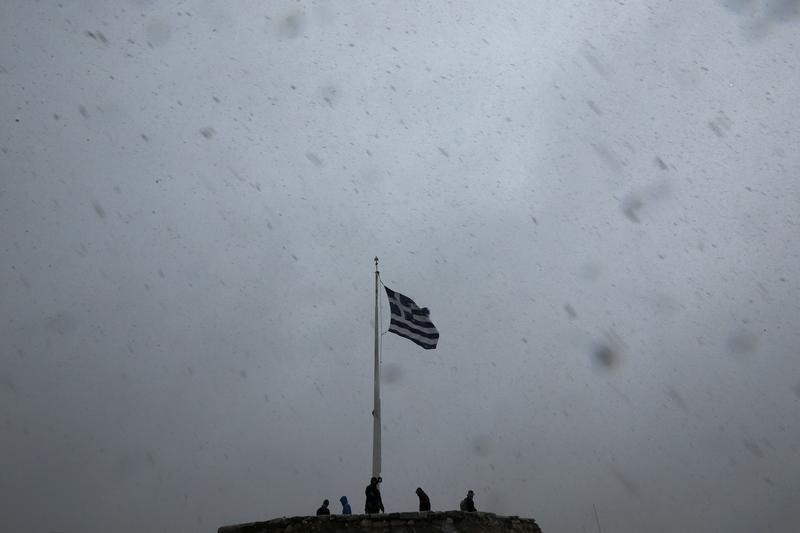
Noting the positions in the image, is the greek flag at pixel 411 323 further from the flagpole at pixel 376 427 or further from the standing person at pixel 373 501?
the standing person at pixel 373 501

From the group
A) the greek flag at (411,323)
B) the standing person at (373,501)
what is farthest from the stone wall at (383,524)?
the greek flag at (411,323)

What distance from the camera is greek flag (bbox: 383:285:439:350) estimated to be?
15.1 meters

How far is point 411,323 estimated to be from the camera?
50.2ft

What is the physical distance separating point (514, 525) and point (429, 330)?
195 inches

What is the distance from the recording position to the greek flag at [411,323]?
15102 millimetres

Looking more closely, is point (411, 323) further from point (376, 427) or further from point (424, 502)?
point (424, 502)

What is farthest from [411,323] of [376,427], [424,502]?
[424,502]

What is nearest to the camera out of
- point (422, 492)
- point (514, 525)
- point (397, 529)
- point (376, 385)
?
point (397, 529)

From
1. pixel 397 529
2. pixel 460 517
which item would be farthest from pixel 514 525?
pixel 397 529

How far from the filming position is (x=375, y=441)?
1356 centimetres

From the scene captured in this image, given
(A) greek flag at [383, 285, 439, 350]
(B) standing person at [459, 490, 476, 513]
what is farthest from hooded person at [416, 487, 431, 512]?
(A) greek flag at [383, 285, 439, 350]

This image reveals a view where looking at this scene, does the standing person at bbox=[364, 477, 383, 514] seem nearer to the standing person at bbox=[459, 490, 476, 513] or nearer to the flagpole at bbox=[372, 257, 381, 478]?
the flagpole at bbox=[372, 257, 381, 478]

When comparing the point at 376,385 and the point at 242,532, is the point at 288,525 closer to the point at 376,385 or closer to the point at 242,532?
the point at 242,532

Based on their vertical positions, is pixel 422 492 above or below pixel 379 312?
below
